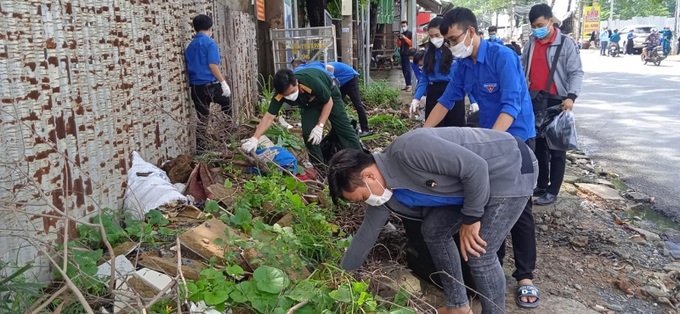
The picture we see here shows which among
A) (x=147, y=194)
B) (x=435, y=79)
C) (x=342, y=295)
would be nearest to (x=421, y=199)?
(x=342, y=295)

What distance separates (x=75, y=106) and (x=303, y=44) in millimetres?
6168

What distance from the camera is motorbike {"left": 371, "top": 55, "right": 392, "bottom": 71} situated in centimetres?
1833

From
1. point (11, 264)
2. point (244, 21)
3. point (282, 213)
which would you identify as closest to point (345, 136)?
point (282, 213)

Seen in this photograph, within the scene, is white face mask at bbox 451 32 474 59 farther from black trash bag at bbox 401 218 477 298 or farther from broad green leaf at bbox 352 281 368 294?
broad green leaf at bbox 352 281 368 294

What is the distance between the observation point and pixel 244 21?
8.13m

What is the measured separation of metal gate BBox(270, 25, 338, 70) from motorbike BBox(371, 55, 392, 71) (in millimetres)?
9421

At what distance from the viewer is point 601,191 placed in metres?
Result: 5.39

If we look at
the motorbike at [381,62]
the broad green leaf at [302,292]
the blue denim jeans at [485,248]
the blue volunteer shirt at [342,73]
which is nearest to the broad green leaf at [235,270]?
the broad green leaf at [302,292]

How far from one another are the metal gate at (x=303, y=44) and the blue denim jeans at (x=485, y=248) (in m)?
6.20

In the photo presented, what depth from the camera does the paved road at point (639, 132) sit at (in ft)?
18.4

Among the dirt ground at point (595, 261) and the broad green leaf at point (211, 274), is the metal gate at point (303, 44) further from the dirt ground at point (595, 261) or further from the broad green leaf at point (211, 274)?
the broad green leaf at point (211, 274)

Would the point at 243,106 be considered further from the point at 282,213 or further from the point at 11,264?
the point at 11,264

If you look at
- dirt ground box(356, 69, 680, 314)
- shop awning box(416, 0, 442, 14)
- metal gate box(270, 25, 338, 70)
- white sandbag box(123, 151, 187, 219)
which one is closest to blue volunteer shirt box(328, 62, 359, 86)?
metal gate box(270, 25, 338, 70)

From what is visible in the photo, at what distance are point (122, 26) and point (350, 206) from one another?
2002 millimetres
